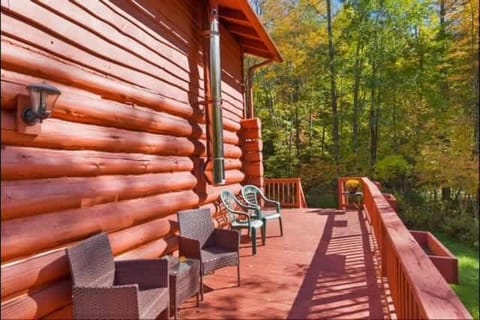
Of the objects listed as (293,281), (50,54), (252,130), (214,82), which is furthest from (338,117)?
(50,54)

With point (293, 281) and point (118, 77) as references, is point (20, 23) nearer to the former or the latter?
point (118, 77)

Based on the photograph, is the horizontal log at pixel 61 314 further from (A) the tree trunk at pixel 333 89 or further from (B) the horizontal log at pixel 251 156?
(A) the tree trunk at pixel 333 89

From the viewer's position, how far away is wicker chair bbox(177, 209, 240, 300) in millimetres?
3061

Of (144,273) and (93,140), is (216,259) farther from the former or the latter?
(93,140)

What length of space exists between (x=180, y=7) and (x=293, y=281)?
11.5 ft

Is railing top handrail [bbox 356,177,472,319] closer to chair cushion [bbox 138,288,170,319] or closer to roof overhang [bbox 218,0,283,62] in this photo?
chair cushion [bbox 138,288,170,319]

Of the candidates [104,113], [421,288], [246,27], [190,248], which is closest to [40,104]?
[104,113]

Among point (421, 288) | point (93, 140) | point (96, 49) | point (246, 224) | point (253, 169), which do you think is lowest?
point (246, 224)

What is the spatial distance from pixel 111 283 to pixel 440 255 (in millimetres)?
2102

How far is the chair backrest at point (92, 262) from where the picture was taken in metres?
2.17

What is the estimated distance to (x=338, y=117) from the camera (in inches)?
450

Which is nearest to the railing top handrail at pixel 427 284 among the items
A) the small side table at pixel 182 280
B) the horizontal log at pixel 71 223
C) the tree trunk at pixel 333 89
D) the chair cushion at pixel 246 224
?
the small side table at pixel 182 280

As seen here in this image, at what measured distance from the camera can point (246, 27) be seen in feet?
19.4

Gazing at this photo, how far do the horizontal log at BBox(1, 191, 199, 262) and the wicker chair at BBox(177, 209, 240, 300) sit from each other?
0.34m
